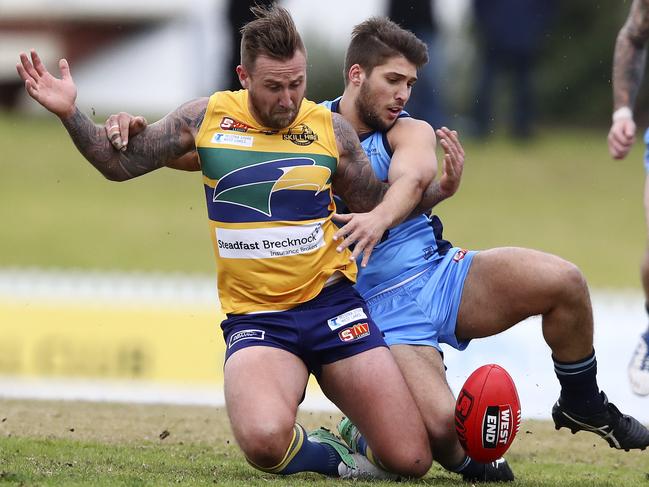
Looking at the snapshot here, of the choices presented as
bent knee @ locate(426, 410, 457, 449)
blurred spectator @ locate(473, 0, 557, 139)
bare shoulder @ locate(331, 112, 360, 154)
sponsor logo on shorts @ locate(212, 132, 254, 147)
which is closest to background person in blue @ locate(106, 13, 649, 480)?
bent knee @ locate(426, 410, 457, 449)

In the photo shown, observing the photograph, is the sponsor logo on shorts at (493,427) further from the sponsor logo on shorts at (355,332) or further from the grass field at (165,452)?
the sponsor logo on shorts at (355,332)

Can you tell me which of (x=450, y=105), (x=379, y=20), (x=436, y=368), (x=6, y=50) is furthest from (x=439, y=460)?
(x=6, y=50)

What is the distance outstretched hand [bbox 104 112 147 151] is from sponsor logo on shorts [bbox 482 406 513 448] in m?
1.98

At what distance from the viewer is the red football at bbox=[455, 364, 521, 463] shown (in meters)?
5.71

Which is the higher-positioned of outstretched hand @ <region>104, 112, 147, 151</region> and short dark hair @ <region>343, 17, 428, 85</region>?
short dark hair @ <region>343, 17, 428, 85</region>

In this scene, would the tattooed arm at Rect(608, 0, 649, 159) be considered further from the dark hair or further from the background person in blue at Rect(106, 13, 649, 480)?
the dark hair

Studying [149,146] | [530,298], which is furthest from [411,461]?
[149,146]

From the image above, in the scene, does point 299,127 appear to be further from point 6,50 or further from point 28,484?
point 6,50

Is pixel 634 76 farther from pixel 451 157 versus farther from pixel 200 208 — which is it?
pixel 200 208

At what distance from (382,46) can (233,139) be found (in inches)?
38.1

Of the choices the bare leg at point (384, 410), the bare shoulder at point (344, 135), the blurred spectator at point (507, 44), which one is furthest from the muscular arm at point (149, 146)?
the blurred spectator at point (507, 44)

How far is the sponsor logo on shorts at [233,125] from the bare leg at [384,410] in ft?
3.69

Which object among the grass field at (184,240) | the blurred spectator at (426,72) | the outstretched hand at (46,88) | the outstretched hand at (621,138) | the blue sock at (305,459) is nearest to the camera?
the outstretched hand at (46,88)

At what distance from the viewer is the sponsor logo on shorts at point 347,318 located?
584 centimetres
